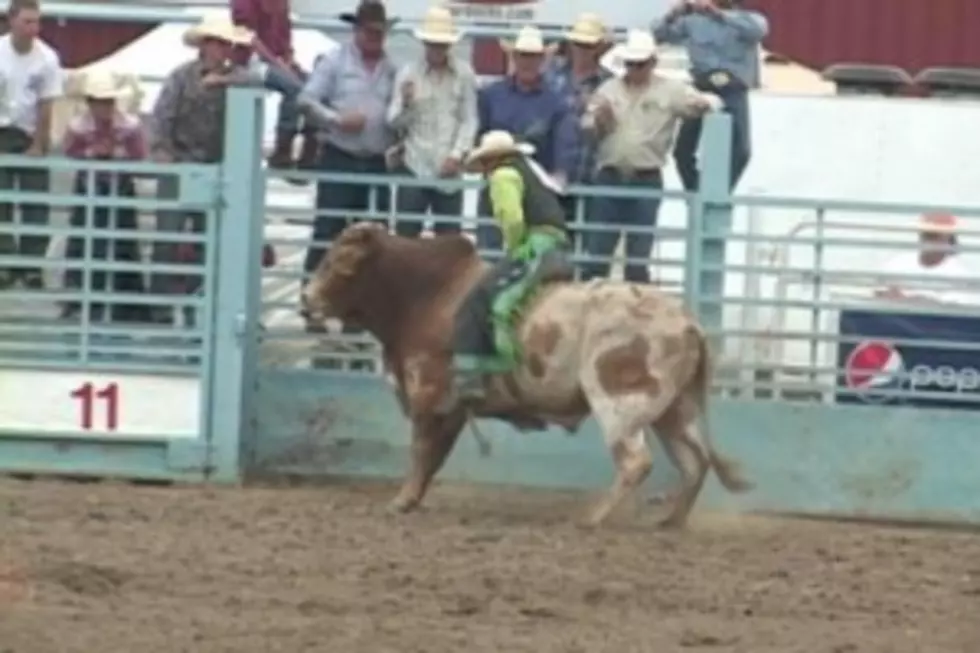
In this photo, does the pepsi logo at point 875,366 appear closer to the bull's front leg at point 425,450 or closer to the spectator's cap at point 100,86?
the bull's front leg at point 425,450

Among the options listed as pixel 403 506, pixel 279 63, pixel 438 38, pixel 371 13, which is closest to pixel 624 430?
pixel 403 506

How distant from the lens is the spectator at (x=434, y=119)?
572 inches

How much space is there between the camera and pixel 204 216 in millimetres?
14406

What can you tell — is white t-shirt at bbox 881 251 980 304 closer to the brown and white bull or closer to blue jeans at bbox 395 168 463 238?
the brown and white bull

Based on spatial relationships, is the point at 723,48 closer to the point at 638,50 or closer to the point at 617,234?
the point at 638,50

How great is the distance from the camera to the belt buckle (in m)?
15.8

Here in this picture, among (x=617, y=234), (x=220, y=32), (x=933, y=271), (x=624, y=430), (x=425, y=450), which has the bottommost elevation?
(x=425, y=450)

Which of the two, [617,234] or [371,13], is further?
[371,13]

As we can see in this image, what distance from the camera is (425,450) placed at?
13438 mm

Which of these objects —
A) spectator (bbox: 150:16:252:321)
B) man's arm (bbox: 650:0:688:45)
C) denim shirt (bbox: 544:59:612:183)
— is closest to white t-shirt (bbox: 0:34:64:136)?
spectator (bbox: 150:16:252:321)

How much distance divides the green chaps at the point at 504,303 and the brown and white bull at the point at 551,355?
5 cm

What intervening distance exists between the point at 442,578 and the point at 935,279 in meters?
3.75

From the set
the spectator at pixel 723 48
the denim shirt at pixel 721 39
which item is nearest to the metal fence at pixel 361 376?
the spectator at pixel 723 48

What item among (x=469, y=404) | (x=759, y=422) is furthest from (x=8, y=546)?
(x=759, y=422)
